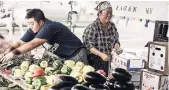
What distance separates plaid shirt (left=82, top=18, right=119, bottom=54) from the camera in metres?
3.64

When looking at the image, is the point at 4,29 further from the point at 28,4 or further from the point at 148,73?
the point at 148,73

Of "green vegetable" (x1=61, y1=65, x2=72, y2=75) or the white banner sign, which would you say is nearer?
"green vegetable" (x1=61, y1=65, x2=72, y2=75)

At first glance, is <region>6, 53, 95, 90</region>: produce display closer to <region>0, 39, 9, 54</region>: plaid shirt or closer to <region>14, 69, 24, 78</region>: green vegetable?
<region>14, 69, 24, 78</region>: green vegetable

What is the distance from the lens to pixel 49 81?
2.35 metres

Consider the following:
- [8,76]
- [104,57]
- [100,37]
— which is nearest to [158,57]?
[104,57]

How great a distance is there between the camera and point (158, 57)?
297 centimetres

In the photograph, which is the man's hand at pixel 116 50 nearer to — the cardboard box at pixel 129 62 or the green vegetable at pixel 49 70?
the cardboard box at pixel 129 62

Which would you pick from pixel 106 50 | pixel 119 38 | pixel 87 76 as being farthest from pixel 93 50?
pixel 87 76

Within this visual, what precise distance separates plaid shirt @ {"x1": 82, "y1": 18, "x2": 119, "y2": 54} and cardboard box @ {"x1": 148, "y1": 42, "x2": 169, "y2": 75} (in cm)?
75

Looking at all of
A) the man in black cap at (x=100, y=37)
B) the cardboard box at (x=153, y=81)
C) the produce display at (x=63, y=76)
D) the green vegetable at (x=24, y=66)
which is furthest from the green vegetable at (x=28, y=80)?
the man in black cap at (x=100, y=37)

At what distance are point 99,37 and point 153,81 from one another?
852mm

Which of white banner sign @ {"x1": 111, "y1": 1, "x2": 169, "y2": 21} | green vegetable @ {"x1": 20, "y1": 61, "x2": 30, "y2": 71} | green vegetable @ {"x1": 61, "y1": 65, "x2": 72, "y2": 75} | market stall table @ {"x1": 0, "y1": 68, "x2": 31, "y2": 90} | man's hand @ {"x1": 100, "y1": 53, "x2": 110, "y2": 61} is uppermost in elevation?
white banner sign @ {"x1": 111, "y1": 1, "x2": 169, "y2": 21}

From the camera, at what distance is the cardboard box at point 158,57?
2.88m

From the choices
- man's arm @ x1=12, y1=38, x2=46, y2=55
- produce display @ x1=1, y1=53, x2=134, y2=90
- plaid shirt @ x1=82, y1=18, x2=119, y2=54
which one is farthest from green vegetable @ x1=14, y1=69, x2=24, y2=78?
plaid shirt @ x1=82, y1=18, x2=119, y2=54
